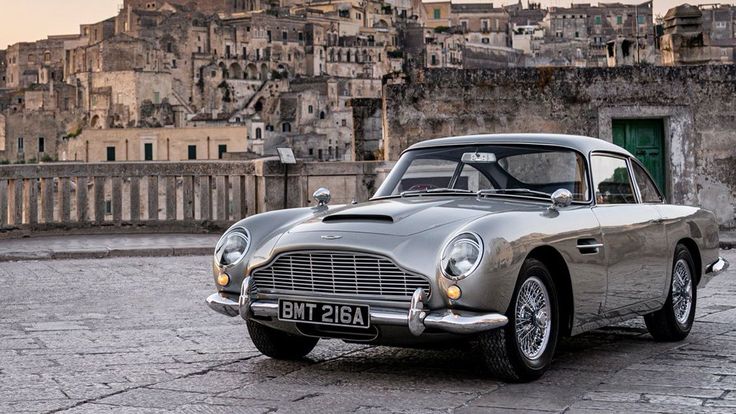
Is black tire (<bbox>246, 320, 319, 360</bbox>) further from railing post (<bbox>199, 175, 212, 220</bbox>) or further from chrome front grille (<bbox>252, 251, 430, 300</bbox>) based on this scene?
Answer: railing post (<bbox>199, 175, 212, 220</bbox>)

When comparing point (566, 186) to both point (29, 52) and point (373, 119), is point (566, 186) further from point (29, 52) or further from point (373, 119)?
point (29, 52)

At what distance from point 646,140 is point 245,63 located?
13068 centimetres

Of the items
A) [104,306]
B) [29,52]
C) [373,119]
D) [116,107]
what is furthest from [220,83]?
[104,306]

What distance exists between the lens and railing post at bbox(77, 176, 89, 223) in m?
17.1

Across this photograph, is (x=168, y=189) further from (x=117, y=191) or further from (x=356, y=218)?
(x=356, y=218)

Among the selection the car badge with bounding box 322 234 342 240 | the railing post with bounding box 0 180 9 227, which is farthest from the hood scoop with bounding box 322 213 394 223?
the railing post with bounding box 0 180 9 227

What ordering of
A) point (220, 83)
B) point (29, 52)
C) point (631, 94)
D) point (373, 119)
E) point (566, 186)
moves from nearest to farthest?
point (566, 186) < point (631, 94) < point (373, 119) < point (220, 83) < point (29, 52)

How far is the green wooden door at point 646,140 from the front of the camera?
18719mm

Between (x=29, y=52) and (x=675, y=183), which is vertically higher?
(x=29, y=52)

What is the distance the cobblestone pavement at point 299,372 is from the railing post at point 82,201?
24.6 ft

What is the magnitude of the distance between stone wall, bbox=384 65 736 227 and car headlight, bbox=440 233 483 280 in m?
12.2

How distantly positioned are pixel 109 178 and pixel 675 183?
8693mm

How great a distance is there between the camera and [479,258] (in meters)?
6.08

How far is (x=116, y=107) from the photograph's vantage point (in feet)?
447
